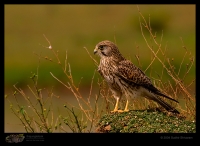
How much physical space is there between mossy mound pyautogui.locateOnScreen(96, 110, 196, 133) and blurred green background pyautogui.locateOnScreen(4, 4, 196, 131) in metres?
8.13

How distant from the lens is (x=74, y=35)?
813 inches

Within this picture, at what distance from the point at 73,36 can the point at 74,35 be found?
0.54 feet

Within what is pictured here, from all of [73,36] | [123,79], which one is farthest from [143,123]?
[73,36]

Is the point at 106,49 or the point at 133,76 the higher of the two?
the point at 106,49

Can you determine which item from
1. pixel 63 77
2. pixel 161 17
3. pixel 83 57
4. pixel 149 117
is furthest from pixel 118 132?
pixel 161 17

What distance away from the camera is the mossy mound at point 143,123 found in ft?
23.6

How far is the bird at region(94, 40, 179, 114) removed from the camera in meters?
8.05

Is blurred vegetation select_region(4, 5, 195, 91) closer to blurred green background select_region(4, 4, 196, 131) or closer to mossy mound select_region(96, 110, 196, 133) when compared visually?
blurred green background select_region(4, 4, 196, 131)

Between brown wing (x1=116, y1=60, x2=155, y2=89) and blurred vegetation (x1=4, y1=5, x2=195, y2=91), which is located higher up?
blurred vegetation (x1=4, y1=5, x2=195, y2=91)

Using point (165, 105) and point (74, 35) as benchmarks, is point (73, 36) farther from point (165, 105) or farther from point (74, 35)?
point (165, 105)

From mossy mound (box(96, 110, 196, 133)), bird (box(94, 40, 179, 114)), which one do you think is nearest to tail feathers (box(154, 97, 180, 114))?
bird (box(94, 40, 179, 114))

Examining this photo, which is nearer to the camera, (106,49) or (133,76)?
(133,76)

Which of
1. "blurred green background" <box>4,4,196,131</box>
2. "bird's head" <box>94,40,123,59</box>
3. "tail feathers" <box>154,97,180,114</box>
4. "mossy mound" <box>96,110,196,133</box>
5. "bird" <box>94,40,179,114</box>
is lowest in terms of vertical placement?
"mossy mound" <box>96,110,196,133</box>
